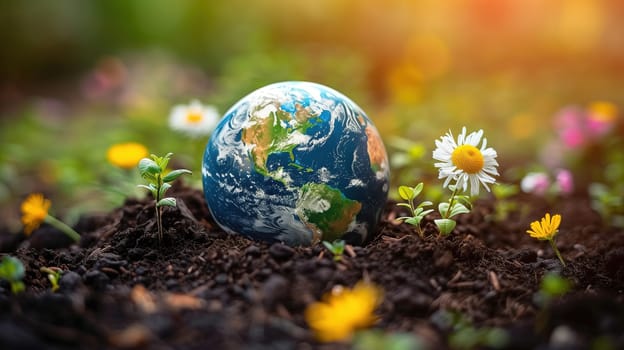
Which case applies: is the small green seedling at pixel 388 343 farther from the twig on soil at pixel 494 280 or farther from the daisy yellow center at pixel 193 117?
the daisy yellow center at pixel 193 117

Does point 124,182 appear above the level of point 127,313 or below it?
above

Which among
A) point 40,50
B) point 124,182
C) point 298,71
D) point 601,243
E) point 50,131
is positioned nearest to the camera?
point 601,243

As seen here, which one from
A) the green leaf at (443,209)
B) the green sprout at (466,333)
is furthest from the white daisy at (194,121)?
the green sprout at (466,333)

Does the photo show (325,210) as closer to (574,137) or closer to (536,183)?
(536,183)

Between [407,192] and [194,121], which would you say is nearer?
[407,192]

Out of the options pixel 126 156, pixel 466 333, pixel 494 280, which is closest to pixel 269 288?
pixel 466 333

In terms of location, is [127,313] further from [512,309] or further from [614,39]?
[614,39]

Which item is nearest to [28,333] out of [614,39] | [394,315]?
[394,315]
